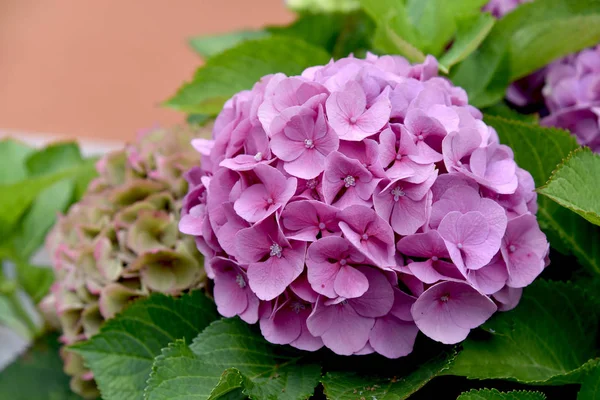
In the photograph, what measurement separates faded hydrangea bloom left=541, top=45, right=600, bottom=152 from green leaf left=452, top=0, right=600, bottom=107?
32mm

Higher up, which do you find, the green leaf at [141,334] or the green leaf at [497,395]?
the green leaf at [497,395]

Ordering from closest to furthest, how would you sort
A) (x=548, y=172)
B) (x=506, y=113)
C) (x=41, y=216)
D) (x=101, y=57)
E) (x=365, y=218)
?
(x=365, y=218) → (x=548, y=172) → (x=506, y=113) → (x=41, y=216) → (x=101, y=57)

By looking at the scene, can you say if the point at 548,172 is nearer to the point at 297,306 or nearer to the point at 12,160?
the point at 297,306

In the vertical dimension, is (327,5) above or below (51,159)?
above

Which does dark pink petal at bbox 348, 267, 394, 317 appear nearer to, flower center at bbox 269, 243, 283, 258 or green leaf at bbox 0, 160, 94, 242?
flower center at bbox 269, 243, 283, 258

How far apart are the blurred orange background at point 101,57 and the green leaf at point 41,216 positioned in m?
1.07

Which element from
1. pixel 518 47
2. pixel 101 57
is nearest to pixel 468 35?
pixel 518 47

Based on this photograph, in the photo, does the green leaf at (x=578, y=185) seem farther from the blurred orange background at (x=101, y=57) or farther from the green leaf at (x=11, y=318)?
the blurred orange background at (x=101, y=57)

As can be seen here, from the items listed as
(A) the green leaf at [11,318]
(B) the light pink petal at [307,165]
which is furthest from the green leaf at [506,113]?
(A) the green leaf at [11,318]

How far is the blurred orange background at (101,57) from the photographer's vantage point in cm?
194

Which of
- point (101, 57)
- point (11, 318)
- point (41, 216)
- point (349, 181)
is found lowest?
point (101, 57)

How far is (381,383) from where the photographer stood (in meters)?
0.48

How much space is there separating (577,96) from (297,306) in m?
0.34

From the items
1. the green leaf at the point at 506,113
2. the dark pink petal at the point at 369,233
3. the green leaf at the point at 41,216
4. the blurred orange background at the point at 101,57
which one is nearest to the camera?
the dark pink petal at the point at 369,233
